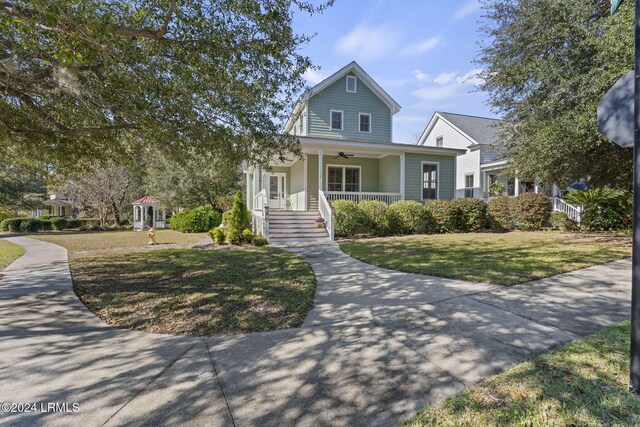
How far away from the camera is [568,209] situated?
1471cm

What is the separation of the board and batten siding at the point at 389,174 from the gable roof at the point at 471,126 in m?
9.36

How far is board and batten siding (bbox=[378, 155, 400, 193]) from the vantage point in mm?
15750

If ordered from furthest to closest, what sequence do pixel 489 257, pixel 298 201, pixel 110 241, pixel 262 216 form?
pixel 298 201 < pixel 110 241 < pixel 262 216 < pixel 489 257

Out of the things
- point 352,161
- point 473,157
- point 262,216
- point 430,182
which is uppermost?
point 473,157

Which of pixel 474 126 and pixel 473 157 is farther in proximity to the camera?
pixel 474 126

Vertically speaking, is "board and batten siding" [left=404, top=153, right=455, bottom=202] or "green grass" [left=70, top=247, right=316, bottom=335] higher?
"board and batten siding" [left=404, top=153, right=455, bottom=202]

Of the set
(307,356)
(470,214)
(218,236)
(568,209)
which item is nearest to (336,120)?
(470,214)

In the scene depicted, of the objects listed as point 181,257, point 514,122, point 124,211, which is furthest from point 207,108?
point 124,211

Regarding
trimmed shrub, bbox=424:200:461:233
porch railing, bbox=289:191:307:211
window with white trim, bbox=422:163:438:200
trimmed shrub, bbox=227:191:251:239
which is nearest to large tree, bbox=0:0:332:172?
trimmed shrub, bbox=227:191:251:239

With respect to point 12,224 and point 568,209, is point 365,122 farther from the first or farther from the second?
point 12,224

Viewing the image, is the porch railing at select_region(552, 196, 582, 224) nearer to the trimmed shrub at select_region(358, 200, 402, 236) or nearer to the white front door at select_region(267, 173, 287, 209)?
the trimmed shrub at select_region(358, 200, 402, 236)

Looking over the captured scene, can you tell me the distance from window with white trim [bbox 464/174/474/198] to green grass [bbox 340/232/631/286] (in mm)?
13159

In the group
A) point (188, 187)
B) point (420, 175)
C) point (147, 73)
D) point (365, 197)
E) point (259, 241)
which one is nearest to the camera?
point (147, 73)

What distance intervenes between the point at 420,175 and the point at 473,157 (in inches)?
344
